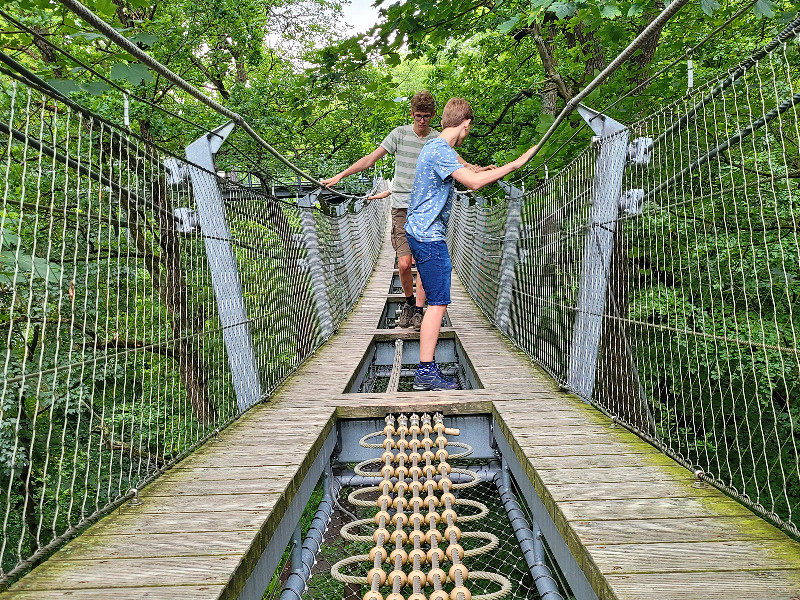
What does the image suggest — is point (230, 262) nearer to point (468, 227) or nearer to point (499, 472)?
point (499, 472)

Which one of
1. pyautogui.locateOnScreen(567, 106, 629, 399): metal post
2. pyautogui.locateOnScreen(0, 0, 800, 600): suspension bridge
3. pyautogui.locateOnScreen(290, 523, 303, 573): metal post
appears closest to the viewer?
pyautogui.locateOnScreen(0, 0, 800, 600): suspension bridge

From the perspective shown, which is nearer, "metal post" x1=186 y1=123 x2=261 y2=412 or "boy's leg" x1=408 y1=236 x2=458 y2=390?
"metal post" x1=186 y1=123 x2=261 y2=412

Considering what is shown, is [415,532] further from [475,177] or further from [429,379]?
[475,177]

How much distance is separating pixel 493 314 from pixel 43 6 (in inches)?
142

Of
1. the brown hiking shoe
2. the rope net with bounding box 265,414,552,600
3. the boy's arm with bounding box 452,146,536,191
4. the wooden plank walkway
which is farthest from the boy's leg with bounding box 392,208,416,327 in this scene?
the wooden plank walkway

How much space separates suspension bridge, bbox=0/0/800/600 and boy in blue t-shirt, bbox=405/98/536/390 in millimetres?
231

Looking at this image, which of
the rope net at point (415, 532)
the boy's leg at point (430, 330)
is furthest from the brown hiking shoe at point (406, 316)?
the rope net at point (415, 532)

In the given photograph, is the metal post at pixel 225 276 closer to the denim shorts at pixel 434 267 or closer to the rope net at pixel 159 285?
the rope net at pixel 159 285

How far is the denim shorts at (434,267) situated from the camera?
A: 3.32 meters

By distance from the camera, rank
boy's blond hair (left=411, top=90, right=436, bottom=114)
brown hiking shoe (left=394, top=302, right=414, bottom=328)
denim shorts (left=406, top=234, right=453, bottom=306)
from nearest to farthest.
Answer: denim shorts (left=406, top=234, right=453, bottom=306) → boy's blond hair (left=411, top=90, right=436, bottom=114) → brown hiking shoe (left=394, top=302, right=414, bottom=328)

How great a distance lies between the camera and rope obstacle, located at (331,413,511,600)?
159 centimetres

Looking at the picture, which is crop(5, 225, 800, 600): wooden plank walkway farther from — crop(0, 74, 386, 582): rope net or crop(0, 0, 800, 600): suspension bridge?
crop(0, 74, 386, 582): rope net

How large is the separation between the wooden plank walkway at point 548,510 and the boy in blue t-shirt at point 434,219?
0.54 meters

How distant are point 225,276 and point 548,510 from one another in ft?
5.52
